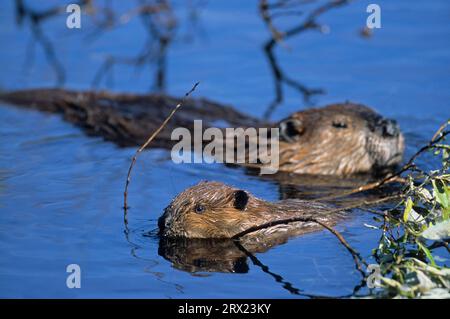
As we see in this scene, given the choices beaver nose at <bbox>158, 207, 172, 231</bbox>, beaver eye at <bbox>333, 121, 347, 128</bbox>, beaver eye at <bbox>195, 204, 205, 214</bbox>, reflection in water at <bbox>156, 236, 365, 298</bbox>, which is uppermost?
beaver eye at <bbox>333, 121, 347, 128</bbox>

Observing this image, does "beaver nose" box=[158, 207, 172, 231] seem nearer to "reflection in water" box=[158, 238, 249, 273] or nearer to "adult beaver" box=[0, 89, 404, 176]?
"reflection in water" box=[158, 238, 249, 273]

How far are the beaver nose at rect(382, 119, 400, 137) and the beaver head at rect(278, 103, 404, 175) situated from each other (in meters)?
0.01

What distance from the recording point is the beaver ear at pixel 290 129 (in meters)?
8.23

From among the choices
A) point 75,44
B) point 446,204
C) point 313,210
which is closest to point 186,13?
point 75,44

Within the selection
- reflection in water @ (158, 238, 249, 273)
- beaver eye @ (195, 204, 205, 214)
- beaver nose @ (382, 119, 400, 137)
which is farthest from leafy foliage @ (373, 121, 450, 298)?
beaver nose @ (382, 119, 400, 137)

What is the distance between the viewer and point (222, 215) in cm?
604

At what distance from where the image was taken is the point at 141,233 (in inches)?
245

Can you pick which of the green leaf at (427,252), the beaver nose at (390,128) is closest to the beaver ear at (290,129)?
the beaver nose at (390,128)

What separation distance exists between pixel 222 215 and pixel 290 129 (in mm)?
2383

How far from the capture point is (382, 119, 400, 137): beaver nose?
8031 mm

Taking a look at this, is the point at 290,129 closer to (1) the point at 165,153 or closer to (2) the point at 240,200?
(1) the point at 165,153

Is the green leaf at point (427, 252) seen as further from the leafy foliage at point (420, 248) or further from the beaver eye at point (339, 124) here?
the beaver eye at point (339, 124)

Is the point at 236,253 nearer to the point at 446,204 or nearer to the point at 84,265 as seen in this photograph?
the point at 84,265

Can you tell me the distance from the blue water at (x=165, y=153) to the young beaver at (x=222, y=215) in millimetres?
169
